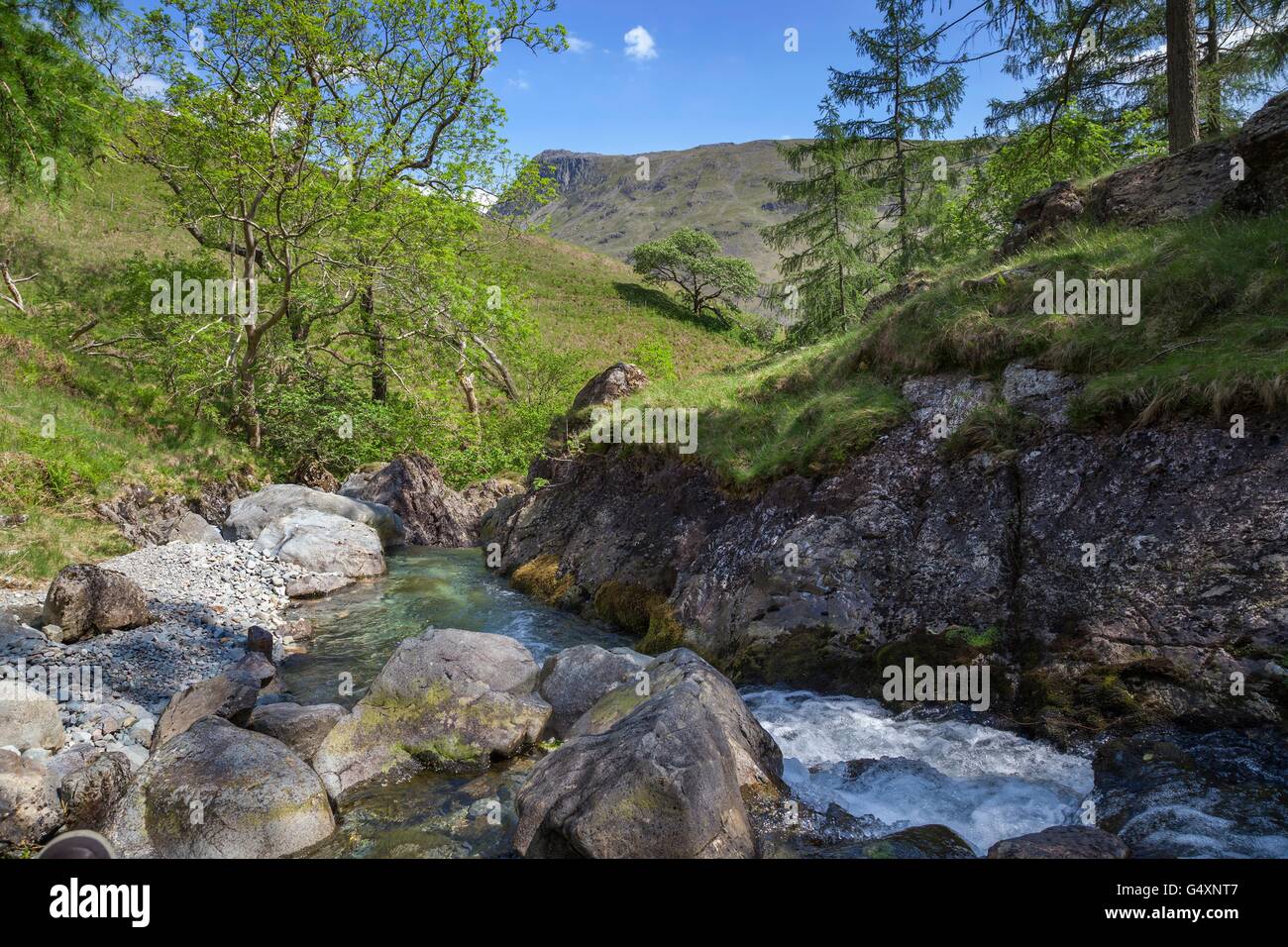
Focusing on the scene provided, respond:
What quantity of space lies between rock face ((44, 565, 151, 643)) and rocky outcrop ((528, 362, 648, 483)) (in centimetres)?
848

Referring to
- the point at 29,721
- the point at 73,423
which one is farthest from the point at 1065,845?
the point at 73,423

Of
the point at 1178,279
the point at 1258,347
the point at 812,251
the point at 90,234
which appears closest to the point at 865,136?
the point at 812,251

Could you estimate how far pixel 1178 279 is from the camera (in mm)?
7734

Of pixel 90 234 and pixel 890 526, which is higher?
pixel 90 234

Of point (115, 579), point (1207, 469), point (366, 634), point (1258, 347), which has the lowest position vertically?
point (366, 634)

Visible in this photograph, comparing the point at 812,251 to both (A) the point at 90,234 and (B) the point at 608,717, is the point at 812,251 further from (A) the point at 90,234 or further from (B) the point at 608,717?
(A) the point at 90,234

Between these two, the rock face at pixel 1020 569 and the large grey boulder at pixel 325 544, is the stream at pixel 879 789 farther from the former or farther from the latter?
the large grey boulder at pixel 325 544

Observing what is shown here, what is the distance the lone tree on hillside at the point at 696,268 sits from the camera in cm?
7025

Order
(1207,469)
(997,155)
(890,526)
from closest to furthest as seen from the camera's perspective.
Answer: (1207,469) < (890,526) < (997,155)

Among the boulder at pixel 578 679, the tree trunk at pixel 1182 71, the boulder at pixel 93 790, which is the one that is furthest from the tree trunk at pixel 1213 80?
the boulder at pixel 93 790

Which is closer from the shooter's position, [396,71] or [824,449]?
[824,449]

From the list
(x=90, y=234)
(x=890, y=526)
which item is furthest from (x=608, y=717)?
(x=90, y=234)
